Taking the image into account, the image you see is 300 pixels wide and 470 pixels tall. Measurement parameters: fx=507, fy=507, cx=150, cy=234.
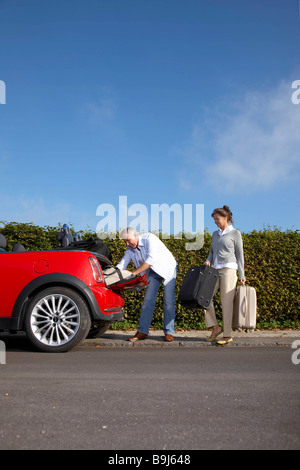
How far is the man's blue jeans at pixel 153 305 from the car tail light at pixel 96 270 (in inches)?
47.3

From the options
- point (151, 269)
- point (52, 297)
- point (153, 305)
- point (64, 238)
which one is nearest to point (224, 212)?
point (151, 269)

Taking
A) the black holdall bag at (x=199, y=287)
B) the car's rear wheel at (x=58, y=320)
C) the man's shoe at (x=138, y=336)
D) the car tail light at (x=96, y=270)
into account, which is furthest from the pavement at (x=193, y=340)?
the car tail light at (x=96, y=270)

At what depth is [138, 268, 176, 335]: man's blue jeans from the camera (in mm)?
8008

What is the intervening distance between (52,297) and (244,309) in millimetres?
2901

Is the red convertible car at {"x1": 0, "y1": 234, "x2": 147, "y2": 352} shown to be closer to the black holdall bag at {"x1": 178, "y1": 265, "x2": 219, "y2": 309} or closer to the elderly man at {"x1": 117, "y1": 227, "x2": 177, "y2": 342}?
the elderly man at {"x1": 117, "y1": 227, "x2": 177, "y2": 342}

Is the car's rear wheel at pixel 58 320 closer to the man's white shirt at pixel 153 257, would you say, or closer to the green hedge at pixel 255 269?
the man's white shirt at pixel 153 257

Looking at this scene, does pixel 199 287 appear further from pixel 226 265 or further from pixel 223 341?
pixel 223 341

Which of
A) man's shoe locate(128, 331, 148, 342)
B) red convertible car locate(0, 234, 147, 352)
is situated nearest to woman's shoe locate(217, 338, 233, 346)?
man's shoe locate(128, 331, 148, 342)

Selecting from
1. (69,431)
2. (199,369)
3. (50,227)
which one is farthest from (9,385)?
(50,227)

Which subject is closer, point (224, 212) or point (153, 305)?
point (224, 212)

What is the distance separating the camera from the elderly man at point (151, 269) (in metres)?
7.99

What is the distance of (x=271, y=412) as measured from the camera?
145 inches

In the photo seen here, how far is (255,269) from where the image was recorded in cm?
1041
